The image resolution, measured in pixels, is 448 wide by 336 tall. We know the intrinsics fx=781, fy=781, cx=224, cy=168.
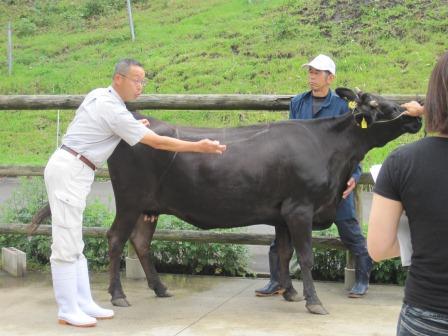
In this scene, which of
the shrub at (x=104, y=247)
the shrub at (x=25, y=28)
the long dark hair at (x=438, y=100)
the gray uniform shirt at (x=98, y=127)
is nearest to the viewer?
the long dark hair at (x=438, y=100)

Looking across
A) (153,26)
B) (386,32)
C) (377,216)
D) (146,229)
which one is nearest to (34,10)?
(153,26)

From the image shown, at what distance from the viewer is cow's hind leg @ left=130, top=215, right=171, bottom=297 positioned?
5934mm

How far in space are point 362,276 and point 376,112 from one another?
1280 mm

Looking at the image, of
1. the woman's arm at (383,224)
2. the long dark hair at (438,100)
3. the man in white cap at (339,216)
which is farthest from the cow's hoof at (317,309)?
the long dark hair at (438,100)

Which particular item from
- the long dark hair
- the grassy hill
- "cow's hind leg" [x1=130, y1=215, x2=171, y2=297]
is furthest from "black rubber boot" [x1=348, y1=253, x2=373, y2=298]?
the grassy hill

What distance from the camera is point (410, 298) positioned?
8.59 ft

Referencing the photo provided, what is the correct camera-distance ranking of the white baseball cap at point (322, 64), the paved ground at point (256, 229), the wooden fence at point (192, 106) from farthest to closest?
the paved ground at point (256, 229) → the wooden fence at point (192, 106) → the white baseball cap at point (322, 64)

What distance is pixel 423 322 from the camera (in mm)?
2576

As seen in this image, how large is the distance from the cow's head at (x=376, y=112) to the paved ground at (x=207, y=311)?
1.31 metres

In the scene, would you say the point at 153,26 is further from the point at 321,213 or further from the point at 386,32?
the point at 321,213

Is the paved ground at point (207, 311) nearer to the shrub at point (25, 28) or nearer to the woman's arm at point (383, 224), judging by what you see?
the woman's arm at point (383, 224)

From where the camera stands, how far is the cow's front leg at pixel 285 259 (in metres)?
5.79

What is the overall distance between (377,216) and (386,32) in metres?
16.8

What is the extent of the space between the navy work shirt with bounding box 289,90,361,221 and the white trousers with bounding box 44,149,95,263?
68.4 inches
